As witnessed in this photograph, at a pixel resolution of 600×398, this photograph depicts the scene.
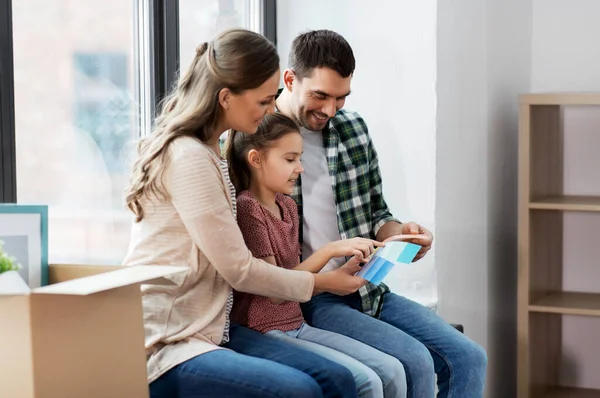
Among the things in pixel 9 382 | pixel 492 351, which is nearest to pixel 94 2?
pixel 9 382

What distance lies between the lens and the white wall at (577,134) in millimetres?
3219

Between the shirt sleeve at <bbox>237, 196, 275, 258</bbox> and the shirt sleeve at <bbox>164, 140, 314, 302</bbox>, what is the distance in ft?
0.43

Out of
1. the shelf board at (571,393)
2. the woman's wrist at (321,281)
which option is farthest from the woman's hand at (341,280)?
the shelf board at (571,393)

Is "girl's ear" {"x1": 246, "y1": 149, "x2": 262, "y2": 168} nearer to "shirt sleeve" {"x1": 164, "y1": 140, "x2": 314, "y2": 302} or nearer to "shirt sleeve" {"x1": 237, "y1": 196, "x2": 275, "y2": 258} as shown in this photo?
"shirt sleeve" {"x1": 237, "y1": 196, "x2": 275, "y2": 258}

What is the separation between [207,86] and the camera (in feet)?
5.84

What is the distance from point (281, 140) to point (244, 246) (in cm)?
30

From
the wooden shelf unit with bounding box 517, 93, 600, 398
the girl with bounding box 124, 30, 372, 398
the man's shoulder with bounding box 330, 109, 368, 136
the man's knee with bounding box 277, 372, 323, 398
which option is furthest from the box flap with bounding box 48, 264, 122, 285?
the wooden shelf unit with bounding box 517, 93, 600, 398

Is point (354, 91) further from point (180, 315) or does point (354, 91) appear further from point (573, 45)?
point (180, 315)

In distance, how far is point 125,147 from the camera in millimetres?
2322

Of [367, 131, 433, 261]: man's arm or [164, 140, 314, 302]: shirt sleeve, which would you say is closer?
[164, 140, 314, 302]: shirt sleeve

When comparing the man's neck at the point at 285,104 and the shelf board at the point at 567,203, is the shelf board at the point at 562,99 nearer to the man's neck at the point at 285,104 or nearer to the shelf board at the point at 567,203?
the shelf board at the point at 567,203

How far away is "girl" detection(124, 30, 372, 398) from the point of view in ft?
5.39

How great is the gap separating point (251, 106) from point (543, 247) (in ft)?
5.64

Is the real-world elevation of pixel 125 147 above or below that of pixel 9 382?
above
